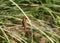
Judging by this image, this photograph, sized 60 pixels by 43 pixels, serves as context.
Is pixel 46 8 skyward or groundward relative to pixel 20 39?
skyward

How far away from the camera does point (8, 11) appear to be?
1.75 meters

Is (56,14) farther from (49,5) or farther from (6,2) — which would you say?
(6,2)

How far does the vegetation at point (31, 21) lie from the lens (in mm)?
1594

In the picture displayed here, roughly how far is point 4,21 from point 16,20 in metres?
0.13

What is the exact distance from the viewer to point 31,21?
1.82 metres

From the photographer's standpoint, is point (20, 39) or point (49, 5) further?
point (49, 5)

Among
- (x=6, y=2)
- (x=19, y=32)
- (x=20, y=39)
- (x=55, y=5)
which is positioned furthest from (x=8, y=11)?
(x=55, y=5)

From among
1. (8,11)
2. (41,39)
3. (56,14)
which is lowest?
(41,39)

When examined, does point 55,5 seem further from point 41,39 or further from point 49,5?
point 41,39

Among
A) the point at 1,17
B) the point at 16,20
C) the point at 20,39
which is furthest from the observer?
the point at 16,20

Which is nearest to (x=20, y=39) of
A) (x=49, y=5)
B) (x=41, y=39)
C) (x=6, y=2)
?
(x=41, y=39)

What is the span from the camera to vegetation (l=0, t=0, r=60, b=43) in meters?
1.59

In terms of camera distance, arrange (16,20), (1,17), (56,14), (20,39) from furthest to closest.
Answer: (56,14) → (16,20) → (1,17) → (20,39)

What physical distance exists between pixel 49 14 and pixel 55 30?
22 cm
